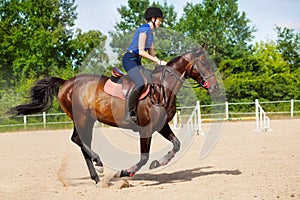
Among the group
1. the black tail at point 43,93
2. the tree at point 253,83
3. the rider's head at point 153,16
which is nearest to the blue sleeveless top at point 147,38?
the rider's head at point 153,16

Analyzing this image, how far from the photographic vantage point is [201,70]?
257 inches

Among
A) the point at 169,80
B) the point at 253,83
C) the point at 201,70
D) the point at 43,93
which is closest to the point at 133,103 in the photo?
the point at 169,80

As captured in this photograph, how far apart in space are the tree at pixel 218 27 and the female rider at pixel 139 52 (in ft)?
91.9

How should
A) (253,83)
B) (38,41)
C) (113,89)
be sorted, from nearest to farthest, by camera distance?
1. (113,89)
2. (253,83)
3. (38,41)

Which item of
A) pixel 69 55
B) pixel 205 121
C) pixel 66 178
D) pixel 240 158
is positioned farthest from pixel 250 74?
pixel 66 178

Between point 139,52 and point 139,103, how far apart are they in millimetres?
796

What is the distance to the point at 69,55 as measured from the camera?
36.8 metres

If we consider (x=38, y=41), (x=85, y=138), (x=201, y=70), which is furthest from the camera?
(x=38, y=41)

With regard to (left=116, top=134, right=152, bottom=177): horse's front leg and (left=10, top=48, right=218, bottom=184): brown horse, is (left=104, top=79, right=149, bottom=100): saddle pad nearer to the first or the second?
(left=10, top=48, right=218, bottom=184): brown horse

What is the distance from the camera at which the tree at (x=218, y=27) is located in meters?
35.3

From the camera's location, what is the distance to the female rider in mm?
6152

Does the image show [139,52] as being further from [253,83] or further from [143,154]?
[253,83]

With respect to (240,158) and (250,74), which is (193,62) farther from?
(250,74)

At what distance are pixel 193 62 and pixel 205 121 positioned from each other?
1804 centimetres
